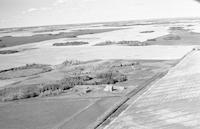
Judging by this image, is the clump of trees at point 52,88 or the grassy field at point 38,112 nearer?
the grassy field at point 38,112

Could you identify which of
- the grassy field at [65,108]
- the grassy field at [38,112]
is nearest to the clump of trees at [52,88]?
the grassy field at [65,108]

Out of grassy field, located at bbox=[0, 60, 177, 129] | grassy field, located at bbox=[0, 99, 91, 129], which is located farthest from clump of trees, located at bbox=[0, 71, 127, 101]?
grassy field, located at bbox=[0, 99, 91, 129]

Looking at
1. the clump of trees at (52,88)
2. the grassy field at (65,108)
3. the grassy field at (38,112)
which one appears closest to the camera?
the grassy field at (65,108)

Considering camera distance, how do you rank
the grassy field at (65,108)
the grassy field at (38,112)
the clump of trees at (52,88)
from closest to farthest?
the grassy field at (65,108) → the grassy field at (38,112) → the clump of trees at (52,88)

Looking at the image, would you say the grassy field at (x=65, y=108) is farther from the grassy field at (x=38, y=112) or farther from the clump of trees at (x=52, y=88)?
the clump of trees at (x=52, y=88)

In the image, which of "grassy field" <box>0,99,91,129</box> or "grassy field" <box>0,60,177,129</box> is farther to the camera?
"grassy field" <box>0,99,91,129</box>

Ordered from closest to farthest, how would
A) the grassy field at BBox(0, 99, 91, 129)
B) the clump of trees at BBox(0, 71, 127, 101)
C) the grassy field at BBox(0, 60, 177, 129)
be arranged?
the grassy field at BBox(0, 60, 177, 129) → the grassy field at BBox(0, 99, 91, 129) → the clump of trees at BBox(0, 71, 127, 101)

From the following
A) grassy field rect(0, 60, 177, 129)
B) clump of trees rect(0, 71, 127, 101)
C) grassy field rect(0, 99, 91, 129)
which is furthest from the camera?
clump of trees rect(0, 71, 127, 101)

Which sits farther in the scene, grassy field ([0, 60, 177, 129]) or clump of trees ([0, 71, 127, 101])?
clump of trees ([0, 71, 127, 101])

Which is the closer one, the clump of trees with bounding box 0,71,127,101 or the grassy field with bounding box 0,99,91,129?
the grassy field with bounding box 0,99,91,129

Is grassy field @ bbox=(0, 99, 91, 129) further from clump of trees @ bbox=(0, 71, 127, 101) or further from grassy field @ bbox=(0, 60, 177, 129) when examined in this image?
clump of trees @ bbox=(0, 71, 127, 101)

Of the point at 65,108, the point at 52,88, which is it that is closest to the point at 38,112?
the point at 65,108
